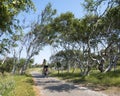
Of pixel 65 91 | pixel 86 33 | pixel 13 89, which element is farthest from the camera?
pixel 86 33

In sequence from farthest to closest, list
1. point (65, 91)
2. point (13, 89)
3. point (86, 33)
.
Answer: point (86, 33) → point (65, 91) → point (13, 89)

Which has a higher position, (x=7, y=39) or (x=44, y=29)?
(x=44, y=29)

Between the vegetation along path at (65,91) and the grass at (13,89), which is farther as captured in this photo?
the vegetation along path at (65,91)

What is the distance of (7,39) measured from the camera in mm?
12359

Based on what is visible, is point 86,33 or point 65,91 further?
point 86,33

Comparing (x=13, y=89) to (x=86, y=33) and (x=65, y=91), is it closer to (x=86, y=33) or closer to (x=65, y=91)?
(x=65, y=91)

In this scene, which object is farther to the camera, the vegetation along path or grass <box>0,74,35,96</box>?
the vegetation along path

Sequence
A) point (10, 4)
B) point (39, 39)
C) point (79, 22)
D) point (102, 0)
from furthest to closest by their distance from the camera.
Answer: point (39, 39) < point (79, 22) < point (102, 0) < point (10, 4)

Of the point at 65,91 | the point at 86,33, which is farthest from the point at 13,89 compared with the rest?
the point at 86,33

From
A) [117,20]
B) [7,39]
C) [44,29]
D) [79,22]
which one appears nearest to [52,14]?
[44,29]

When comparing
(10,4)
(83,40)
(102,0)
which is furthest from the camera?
(83,40)

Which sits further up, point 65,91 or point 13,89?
point 13,89

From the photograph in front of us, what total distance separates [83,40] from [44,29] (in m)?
11.0

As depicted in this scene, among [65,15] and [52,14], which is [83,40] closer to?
[65,15]
